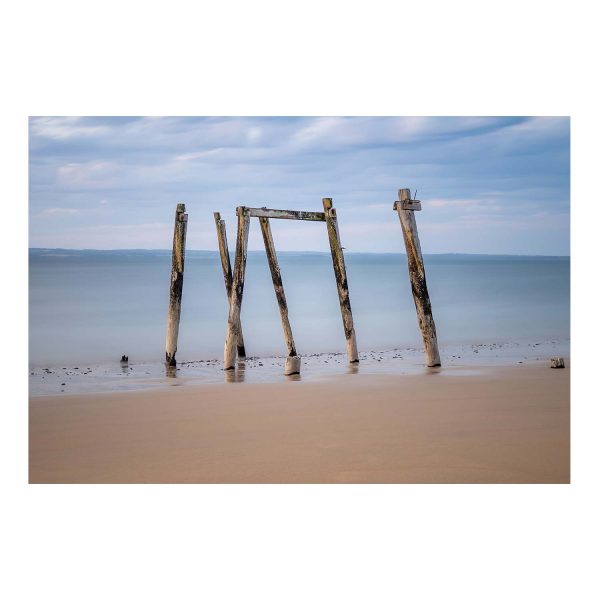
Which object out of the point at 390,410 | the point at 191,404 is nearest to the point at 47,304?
the point at 191,404

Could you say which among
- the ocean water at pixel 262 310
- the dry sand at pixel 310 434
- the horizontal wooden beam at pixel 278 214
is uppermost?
the horizontal wooden beam at pixel 278 214

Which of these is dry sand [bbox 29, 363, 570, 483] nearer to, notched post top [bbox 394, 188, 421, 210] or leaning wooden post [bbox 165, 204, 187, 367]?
notched post top [bbox 394, 188, 421, 210]

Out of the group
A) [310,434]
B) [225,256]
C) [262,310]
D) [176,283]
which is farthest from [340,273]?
[262,310]

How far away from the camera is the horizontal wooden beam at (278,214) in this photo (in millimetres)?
9453

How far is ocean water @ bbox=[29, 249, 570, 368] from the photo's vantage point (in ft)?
40.9

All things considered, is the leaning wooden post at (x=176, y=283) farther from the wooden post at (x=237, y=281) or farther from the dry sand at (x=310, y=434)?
the dry sand at (x=310, y=434)

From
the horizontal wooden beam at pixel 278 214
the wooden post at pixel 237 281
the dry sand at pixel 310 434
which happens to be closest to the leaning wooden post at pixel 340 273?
the horizontal wooden beam at pixel 278 214

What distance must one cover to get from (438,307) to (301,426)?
12.7m

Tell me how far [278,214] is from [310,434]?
4478 mm

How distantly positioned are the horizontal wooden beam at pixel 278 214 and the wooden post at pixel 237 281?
0.03 metres

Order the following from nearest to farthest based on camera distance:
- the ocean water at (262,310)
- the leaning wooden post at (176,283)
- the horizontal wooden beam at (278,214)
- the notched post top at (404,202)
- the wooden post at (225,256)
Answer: the notched post top at (404,202) < the horizontal wooden beam at (278,214) < the leaning wooden post at (176,283) < the wooden post at (225,256) < the ocean water at (262,310)

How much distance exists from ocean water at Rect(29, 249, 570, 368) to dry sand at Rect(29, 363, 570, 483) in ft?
12.5

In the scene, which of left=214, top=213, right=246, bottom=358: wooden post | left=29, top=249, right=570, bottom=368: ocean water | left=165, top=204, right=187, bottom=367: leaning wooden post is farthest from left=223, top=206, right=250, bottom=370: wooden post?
left=29, top=249, right=570, bottom=368: ocean water
